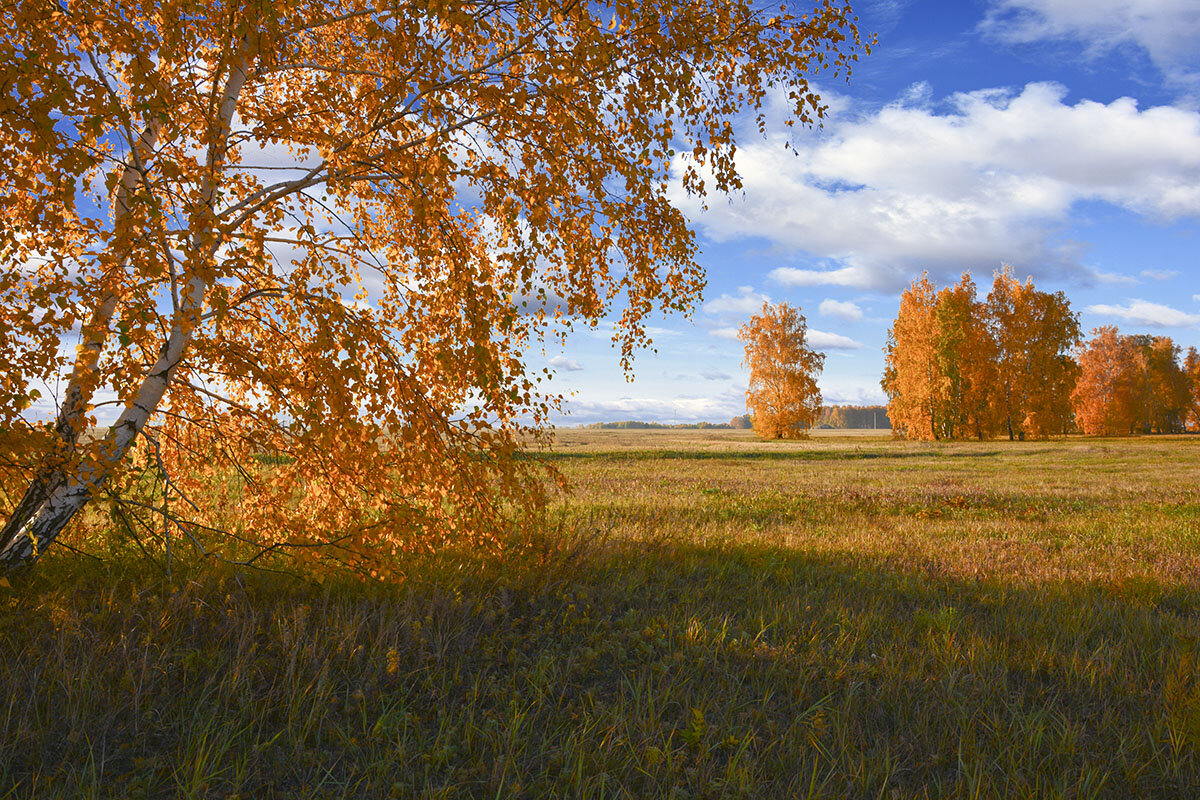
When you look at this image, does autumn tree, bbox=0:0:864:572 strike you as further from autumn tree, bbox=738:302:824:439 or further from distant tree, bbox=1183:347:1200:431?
distant tree, bbox=1183:347:1200:431

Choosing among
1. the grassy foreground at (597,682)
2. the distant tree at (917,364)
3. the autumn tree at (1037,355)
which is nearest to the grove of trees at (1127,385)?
the autumn tree at (1037,355)

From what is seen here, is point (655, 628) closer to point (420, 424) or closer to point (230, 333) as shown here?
point (420, 424)

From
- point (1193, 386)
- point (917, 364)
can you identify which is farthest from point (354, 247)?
point (1193, 386)

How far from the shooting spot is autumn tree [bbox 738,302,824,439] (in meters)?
52.4

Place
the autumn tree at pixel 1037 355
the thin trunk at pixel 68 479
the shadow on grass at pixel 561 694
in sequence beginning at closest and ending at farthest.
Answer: the shadow on grass at pixel 561 694, the thin trunk at pixel 68 479, the autumn tree at pixel 1037 355

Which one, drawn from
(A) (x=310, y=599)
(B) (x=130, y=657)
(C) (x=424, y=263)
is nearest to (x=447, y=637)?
(A) (x=310, y=599)

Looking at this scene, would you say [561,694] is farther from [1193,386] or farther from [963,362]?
[1193,386]

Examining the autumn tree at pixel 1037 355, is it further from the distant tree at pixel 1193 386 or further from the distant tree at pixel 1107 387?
the distant tree at pixel 1193 386

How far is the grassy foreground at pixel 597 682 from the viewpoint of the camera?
3.39m

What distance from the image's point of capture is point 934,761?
3.63 metres

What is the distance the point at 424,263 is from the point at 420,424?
4.64 feet

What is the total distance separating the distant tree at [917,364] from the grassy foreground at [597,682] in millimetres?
43051

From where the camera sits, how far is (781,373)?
173ft

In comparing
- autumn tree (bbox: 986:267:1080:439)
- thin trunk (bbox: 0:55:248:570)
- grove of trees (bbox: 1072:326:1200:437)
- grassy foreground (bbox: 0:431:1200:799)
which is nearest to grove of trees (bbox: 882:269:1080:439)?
autumn tree (bbox: 986:267:1080:439)
